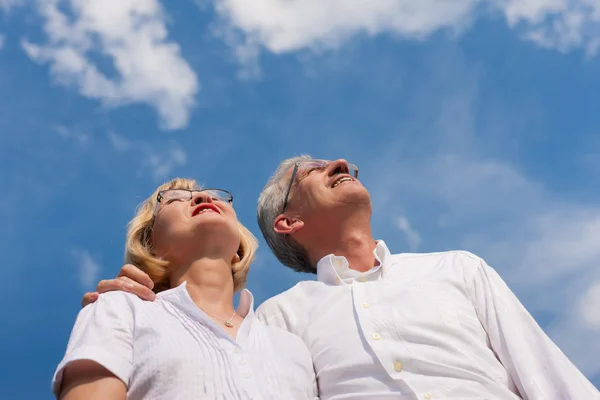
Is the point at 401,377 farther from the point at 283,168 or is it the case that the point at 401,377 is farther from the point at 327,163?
the point at 283,168

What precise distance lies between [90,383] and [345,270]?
2380 millimetres

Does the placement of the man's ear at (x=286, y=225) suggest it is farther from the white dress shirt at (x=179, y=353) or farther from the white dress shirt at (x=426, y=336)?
the white dress shirt at (x=179, y=353)

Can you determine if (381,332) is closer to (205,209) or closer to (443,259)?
(443,259)

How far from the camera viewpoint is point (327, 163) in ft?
20.7

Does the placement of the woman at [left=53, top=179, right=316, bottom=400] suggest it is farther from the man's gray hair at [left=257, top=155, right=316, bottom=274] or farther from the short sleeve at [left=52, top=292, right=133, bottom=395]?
the man's gray hair at [left=257, top=155, right=316, bottom=274]

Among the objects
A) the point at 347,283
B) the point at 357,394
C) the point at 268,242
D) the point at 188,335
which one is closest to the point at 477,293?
the point at 347,283

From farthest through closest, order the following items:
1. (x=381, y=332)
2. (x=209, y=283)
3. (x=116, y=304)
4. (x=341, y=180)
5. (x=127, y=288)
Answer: (x=341, y=180) → (x=209, y=283) → (x=381, y=332) → (x=127, y=288) → (x=116, y=304)

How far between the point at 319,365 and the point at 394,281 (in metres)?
0.92

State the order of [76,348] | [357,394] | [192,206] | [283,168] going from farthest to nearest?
[283,168] < [192,206] < [357,394] < [76,348]

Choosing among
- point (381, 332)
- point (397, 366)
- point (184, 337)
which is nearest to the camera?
point (184, 337)

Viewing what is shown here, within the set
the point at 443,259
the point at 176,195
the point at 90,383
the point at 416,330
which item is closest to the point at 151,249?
the point at 176,195

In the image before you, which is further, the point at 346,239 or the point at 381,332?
the point at 346,239

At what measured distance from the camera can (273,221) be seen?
20.9 ft

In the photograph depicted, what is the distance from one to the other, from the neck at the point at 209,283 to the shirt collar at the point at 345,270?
811 millimetres
